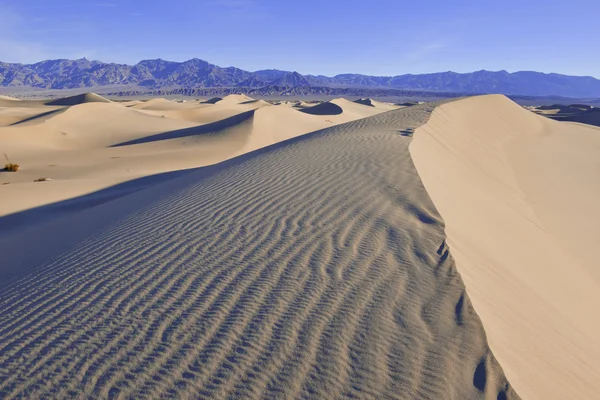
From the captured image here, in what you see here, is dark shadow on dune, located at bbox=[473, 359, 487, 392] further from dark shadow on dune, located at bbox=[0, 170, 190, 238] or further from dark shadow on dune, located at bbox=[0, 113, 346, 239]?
dark shadow on dune, located at bbox=[0, 170, 190, 238]

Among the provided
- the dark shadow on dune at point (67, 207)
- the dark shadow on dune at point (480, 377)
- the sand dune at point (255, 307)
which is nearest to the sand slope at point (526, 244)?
the dark shadow on dune at point (480, 377)

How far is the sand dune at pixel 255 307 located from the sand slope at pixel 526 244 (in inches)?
12.3

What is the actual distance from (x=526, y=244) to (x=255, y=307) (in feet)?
14.5

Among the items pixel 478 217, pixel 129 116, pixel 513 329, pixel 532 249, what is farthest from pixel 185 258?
pixel 129 116

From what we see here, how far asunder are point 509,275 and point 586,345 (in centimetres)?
95

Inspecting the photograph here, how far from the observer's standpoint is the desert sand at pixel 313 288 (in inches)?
116

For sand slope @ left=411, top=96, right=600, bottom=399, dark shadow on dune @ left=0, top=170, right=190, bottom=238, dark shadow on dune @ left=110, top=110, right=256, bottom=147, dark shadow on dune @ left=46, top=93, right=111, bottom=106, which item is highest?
sand slope @ left=411, top=96, right=600, bottom=399

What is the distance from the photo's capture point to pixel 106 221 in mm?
7340

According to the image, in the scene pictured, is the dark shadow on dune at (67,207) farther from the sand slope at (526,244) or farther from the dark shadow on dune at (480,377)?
the dark shadow on dune at (480,377)

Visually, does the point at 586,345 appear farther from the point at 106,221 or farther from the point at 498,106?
the point at 498,106

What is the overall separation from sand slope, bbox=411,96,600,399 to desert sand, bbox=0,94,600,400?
31mm

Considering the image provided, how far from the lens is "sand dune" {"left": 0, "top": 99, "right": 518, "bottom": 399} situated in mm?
2895

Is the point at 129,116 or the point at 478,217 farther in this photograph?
the point at 129,116

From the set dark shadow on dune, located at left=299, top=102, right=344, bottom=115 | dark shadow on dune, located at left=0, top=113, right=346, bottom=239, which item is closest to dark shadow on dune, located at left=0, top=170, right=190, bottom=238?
dark shadow on dune, located at left=0, top=113, right=346, bottom=239
